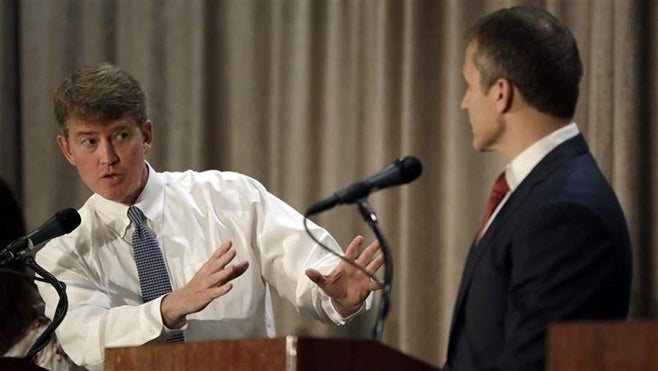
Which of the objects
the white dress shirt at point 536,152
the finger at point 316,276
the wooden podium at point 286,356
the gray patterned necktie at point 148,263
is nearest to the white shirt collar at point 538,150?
the white dress shirt at point 536,152

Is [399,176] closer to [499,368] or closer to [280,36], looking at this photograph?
[499,368]

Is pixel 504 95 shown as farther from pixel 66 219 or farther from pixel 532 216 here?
pixel 66 219

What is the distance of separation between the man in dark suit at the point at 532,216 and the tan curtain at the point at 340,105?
47.8 inches

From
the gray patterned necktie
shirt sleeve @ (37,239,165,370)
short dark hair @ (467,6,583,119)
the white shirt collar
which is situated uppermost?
short dark hair @ (467,6,583,119)

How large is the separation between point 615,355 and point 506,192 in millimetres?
868

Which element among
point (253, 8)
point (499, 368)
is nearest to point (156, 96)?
point (253, 8)

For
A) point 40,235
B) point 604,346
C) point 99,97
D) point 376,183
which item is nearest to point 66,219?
point 40,235

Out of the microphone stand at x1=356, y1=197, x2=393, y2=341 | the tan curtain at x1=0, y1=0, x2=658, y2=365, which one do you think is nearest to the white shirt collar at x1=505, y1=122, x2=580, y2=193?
the microphone stand at x1=356, y1=197, x2=393, y2=341

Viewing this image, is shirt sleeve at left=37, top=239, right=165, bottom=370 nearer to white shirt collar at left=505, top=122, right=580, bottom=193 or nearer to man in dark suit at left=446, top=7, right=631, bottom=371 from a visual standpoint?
man in dark suit at left=446, top=7, right=631, bottom=371

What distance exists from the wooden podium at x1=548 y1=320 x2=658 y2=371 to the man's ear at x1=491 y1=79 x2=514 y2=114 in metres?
0.76

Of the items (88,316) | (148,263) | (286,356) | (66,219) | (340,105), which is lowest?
(88,316)

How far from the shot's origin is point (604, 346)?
7.26ft

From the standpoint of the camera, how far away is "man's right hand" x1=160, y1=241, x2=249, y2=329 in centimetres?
349

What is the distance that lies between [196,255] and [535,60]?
5.03 feet
